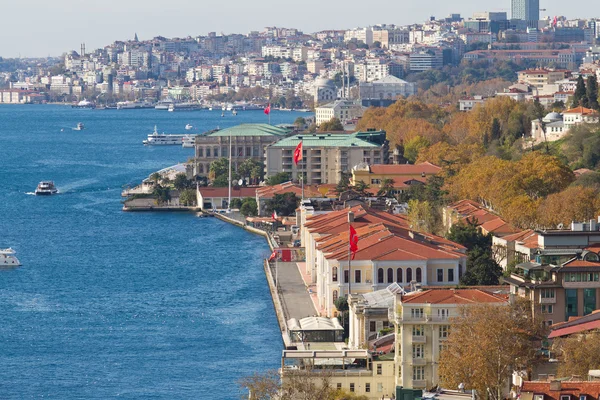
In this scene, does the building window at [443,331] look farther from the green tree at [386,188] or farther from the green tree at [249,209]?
the green tree at [249,209]

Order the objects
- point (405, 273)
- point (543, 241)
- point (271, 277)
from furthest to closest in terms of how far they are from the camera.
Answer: point (271, 277) < point (405, 273) < point (543, 241)

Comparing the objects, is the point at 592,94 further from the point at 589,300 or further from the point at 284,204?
the point at 589,300

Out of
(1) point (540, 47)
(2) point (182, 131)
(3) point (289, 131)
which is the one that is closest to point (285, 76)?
(1) point (540, 47)

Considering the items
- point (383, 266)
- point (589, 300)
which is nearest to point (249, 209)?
point (383, 266)

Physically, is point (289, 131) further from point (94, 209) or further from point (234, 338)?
point (234, 338)

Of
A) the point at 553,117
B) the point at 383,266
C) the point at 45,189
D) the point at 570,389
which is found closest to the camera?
the point at 570,389

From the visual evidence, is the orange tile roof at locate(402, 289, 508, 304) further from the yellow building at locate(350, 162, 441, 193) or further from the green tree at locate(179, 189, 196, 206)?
the green tree at locate(179, 189, 196, 206)

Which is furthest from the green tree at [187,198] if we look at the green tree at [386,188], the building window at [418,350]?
the building window at [418,350]
